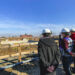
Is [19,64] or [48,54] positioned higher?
[48,54]

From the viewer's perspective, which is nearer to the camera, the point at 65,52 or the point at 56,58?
the point at 56,58

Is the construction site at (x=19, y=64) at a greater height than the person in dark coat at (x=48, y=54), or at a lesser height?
lesser

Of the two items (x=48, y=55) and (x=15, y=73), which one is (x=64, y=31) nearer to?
(x=48, y=55)

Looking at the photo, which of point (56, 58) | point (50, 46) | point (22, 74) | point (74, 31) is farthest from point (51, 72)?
point (22, 74)

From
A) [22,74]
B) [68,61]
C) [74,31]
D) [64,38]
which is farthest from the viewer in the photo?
[22,74]

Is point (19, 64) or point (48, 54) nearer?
point (48, 54)

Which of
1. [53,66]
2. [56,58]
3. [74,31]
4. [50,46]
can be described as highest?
[74,31]

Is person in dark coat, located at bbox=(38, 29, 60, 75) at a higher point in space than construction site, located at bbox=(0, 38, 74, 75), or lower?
higher

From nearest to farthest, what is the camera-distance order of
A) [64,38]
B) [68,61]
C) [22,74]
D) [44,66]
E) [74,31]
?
[44,66] < [64,38] < [68,61] < [74,31] < [22,74]

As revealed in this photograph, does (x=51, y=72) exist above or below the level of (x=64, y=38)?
below

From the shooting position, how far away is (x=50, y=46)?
6.15ft

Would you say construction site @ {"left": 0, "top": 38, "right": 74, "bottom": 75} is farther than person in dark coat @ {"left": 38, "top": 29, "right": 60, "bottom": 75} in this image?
Yes

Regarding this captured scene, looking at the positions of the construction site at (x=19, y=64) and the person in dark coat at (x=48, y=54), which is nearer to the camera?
the person in dark coat at (x=48, y=54)

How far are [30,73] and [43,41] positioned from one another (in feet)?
7.57
